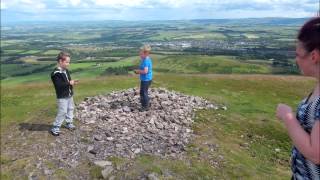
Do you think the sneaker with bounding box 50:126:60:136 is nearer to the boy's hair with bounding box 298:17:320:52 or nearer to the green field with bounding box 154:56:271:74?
the boy's hair with bounding box 298:17:320:52

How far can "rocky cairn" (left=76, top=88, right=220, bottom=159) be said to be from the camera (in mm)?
14215

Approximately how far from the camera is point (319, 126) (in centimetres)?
349

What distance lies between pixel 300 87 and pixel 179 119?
1391cm

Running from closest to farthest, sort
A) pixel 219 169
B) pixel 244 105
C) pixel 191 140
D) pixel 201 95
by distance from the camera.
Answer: pixel 219 169
pixel 191 140
pixel 244 105
pixel 201 95

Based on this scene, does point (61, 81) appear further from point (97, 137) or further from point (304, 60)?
point (304, 60)

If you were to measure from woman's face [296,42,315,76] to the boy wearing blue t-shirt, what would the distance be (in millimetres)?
12580

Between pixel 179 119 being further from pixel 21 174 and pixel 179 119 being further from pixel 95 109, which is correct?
pixel 21 174

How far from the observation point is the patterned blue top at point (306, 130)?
152 inches

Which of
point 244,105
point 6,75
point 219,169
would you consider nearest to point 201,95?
point 244,105

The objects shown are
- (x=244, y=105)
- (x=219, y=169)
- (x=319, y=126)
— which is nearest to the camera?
(x=319, y=126)

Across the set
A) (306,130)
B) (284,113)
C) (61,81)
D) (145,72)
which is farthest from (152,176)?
(284,113)

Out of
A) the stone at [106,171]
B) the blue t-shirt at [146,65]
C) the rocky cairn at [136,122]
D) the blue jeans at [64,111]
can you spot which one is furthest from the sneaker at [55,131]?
the blue t-shirt at [146,65]

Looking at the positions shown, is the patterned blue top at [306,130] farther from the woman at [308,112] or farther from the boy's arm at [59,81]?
the boy's arm at [59,81]

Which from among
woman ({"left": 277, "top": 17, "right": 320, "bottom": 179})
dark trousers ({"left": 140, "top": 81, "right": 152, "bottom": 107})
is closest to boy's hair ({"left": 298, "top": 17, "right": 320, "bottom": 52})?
woman ({"left": 277, "top": 17, "right": 320, "bottom": 179})
